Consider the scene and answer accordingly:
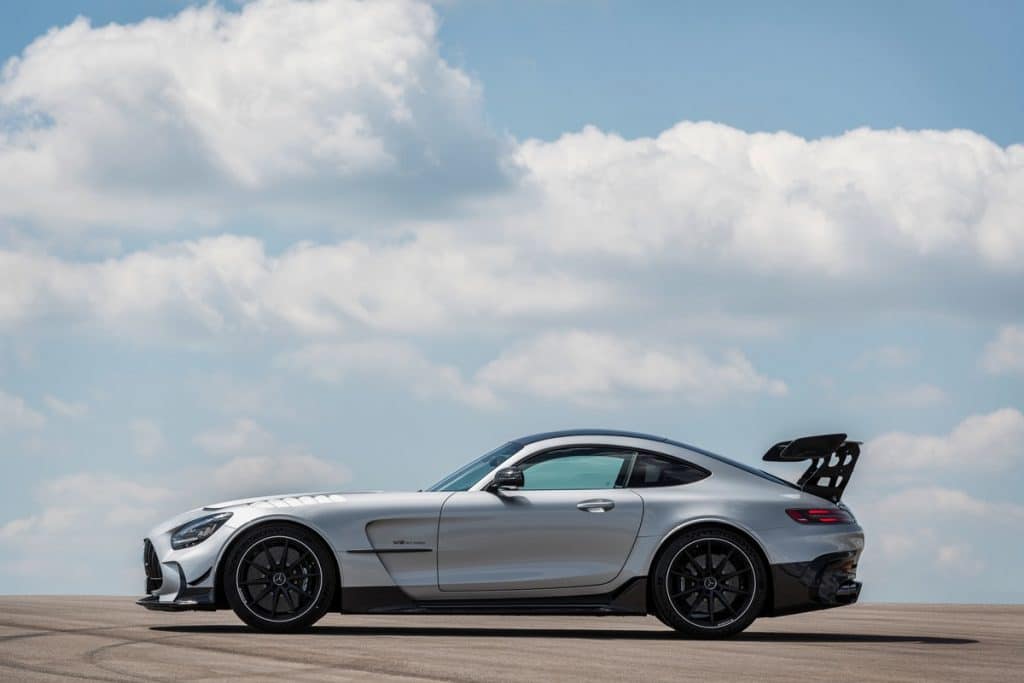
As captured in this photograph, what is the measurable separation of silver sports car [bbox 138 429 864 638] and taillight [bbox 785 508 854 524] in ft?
0.03

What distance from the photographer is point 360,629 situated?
34.2ft

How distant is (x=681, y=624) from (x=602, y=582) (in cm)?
65

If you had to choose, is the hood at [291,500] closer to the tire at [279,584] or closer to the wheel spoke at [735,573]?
the tire at [279,584]

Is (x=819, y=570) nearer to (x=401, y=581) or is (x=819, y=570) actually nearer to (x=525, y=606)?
(x=525, y=606)

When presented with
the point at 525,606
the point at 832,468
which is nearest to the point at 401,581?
the point at 525,606

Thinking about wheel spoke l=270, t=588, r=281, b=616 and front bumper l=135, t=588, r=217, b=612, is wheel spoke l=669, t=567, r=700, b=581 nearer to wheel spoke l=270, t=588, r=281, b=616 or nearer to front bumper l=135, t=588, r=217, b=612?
wheel spoke l=270, t=588, r=281, b=616

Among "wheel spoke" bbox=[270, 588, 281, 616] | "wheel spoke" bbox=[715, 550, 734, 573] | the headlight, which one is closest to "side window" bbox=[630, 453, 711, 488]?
"wheel spoke" bbox=[715, 550, 734, 573]

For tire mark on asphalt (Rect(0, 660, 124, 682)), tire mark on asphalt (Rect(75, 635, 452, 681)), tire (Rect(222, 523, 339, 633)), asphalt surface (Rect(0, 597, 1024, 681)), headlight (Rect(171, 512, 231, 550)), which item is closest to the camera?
tire mark on asphalt (Rect(0, 660, 124, 682))

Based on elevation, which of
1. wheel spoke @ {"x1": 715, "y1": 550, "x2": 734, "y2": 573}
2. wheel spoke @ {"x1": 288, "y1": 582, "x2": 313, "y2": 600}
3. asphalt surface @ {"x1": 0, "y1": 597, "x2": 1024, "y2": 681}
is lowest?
asphalt surface @ {"x1": 0, "y1": 597, "x2": 1024, "y2": 681}

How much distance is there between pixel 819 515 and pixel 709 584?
3.31ft

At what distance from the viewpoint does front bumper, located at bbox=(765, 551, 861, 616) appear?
10102mm

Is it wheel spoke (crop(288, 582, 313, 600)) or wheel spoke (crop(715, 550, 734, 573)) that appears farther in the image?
wheel spoke (crop(715, 550, 734, 573))

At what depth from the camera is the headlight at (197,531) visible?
9.87m

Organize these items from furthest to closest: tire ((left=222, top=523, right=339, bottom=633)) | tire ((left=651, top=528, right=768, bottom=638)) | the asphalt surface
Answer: tire ((left=651, top=528, right=768, bottom=638)), tire ((left=222, top=523, right=339, bottom=633)), the asphalt surface
